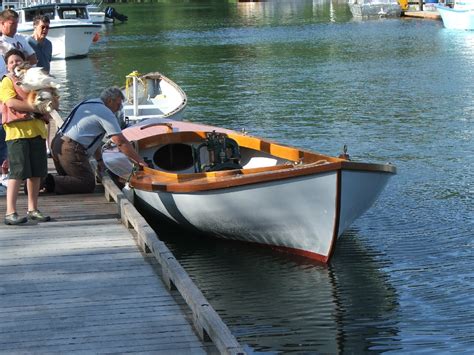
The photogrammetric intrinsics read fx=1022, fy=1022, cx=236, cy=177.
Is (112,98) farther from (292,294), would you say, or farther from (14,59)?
(292,294)

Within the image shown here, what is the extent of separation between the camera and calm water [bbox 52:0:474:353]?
9.19 m

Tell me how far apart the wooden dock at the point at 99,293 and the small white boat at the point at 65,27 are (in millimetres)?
34128

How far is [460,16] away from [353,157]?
3819cm

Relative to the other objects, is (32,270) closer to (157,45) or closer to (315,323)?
(315,323)

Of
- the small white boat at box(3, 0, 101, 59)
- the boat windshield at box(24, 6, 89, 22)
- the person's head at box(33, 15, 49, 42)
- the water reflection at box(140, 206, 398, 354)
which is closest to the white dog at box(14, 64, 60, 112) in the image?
the water reflection at box(140, 206, 398, 354)

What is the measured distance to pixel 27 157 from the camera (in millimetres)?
9414

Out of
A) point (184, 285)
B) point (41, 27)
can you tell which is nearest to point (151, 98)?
point (41, 27)

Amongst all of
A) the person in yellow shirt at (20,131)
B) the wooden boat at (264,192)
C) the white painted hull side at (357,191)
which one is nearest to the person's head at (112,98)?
the wooden boat at (264,192)

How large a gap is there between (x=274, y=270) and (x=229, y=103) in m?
16.4

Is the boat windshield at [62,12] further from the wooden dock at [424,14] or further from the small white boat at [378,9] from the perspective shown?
the small white boat at [378,9]

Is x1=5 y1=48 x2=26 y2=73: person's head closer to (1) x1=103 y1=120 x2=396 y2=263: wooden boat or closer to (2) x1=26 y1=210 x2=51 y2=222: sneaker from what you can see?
(2) x1=26 y1=210 x2=51 y2=222: sneaker

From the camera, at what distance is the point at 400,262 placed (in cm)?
1108

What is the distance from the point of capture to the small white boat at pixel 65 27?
1705 inches

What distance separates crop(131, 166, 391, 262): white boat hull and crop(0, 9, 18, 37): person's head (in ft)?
7.79
